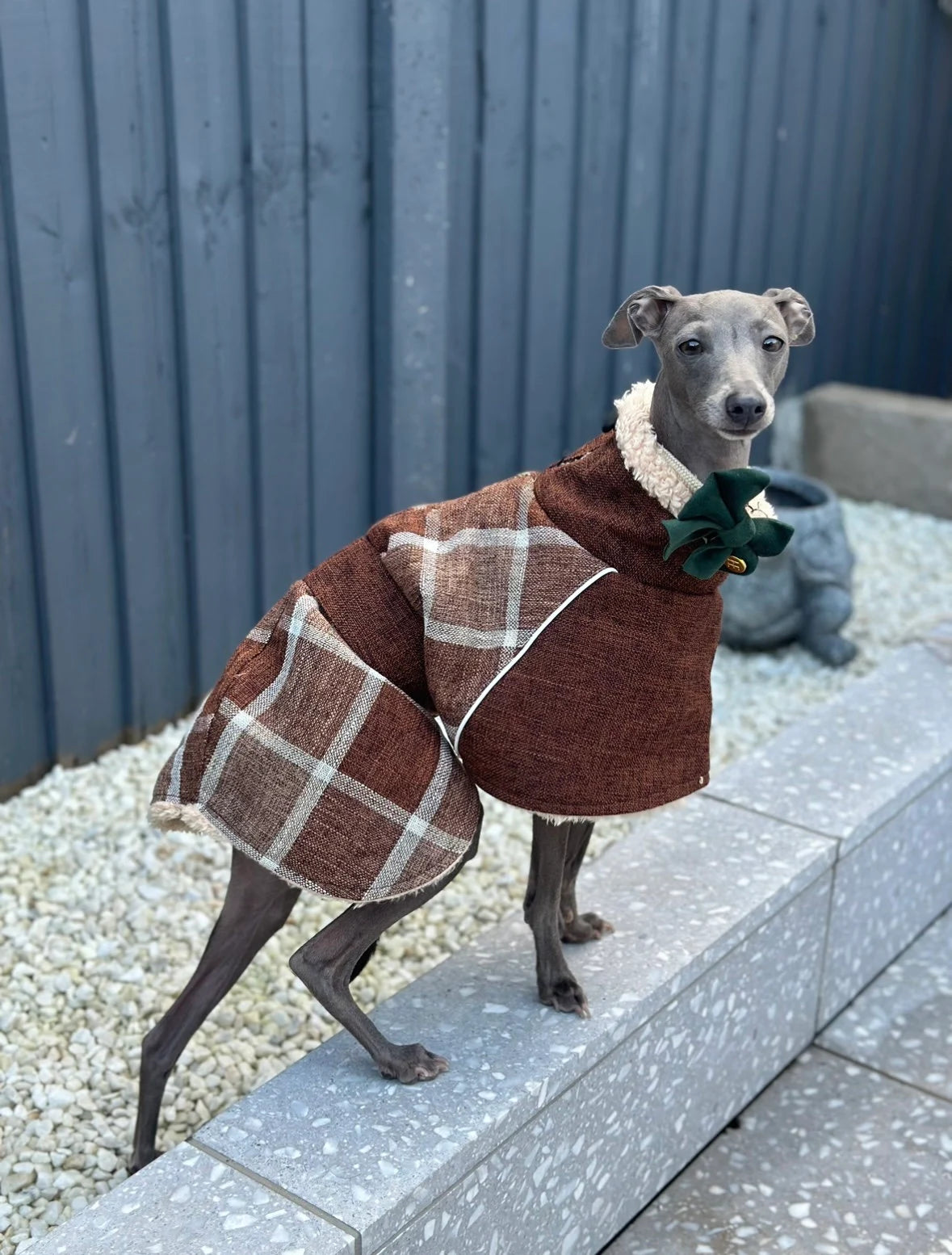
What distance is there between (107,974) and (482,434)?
219 centimetres

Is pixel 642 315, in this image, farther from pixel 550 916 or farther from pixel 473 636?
pixel 550 916

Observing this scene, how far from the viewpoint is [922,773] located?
2924 mm

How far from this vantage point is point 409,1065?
2.00 meters

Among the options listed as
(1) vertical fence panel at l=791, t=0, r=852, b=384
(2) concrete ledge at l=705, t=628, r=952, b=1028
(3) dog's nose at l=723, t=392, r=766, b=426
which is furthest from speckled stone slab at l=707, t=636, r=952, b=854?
(1) vertical fence panel at l=791, t=0, r=852, b=384

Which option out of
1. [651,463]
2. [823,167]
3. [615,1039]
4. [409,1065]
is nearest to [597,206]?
[823,167]

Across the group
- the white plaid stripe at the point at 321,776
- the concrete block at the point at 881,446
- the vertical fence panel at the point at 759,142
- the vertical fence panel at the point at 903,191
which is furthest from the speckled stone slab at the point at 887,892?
the vertical fence panel at the point at 903,191

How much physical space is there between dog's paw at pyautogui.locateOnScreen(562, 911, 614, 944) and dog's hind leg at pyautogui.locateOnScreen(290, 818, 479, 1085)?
0.40m

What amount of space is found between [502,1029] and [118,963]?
0.87m

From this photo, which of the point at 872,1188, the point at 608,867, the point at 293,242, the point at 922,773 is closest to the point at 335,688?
the point at 608,867

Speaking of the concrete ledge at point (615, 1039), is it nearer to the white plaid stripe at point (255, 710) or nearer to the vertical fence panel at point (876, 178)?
the white plaid stripe at point (255, 710)

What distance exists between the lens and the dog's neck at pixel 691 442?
1892mm

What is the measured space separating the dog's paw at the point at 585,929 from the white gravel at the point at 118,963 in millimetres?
A: 465

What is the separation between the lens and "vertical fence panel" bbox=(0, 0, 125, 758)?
286cm

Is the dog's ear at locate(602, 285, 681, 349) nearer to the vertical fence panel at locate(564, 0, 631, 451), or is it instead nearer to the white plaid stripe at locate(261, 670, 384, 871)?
the white plaid stripe at locate(261, 670, 384, 871)
